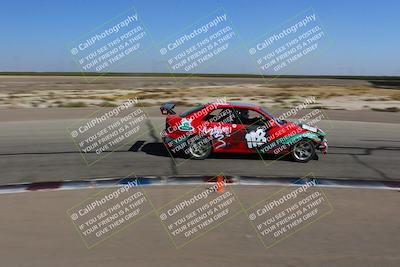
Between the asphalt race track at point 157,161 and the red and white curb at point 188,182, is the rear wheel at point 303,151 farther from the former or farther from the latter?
the red and white curb at point 188,182

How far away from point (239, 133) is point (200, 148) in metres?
1.11

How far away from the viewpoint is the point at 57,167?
1020cm

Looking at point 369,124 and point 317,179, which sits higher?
point 317,179

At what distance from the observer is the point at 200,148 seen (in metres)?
10.9

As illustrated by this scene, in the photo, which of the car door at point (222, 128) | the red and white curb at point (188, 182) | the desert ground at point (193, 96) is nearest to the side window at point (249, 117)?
the car door at point (222, 128)

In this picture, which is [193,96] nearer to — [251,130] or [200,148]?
[200,148]

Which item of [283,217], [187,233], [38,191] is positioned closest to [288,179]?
[283,217]

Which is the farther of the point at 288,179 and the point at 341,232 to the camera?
the point at 288,179

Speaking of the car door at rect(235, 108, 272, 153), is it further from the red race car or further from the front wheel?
the front wheel

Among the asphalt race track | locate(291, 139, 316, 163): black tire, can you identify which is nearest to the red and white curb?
the asphalt race track

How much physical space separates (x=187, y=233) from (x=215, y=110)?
16.3 ft

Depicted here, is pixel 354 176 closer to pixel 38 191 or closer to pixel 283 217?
pixel 283 217

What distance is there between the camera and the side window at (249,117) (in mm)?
10695

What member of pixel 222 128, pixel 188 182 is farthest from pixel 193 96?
pixel 188 182
